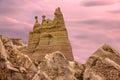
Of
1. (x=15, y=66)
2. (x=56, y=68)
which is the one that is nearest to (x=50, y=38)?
(x=56, y=68)

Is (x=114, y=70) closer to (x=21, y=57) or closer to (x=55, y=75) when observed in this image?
(x=55, y=75)

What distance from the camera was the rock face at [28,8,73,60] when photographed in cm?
6544

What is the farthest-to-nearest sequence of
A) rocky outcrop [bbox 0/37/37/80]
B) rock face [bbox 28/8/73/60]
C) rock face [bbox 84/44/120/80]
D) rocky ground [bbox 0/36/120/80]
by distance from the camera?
rock face [bbox 28/8/73/60], rock face [bbox 84/44/120/80], rocky ground [bbox 0/36/120/80], rocky outcrop [bbox 0/37/37/80]

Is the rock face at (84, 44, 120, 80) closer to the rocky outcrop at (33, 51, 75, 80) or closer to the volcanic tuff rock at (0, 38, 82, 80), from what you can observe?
the rocky outcrop at (33, 51, 75, 80)

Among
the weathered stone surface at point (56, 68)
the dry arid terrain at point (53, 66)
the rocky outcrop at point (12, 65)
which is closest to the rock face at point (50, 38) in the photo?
the dry arid terrain at point (53, 66)

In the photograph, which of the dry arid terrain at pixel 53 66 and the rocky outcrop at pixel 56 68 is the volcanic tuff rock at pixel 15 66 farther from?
the rocky outcrop at pixel 56 68

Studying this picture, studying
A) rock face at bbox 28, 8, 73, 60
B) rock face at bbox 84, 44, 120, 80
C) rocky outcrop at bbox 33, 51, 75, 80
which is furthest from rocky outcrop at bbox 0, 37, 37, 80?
rock face at bbox 28, 8, 73, 60

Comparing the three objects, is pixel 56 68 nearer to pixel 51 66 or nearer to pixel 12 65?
pixel 51 66

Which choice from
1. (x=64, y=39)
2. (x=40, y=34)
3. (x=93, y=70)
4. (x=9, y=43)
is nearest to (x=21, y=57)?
(x=9, y=43)

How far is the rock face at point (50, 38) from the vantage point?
6544cm

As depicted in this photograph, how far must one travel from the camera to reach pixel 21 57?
36.8 feet

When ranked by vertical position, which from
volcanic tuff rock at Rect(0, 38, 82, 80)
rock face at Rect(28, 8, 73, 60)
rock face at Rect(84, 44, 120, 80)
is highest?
volcanic tuff rock at Rect(0, 38, 82, 80)

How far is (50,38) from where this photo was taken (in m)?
69.4

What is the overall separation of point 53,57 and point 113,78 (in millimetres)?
2557
